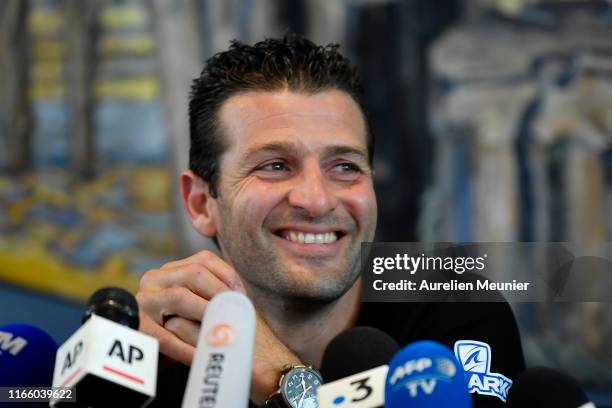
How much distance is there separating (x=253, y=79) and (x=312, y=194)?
0.34m

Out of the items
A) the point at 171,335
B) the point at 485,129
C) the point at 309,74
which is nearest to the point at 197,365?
the point at 171,335

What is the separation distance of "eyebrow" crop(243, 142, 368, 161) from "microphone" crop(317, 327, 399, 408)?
0.75 meters

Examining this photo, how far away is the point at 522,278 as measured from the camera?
1.62m

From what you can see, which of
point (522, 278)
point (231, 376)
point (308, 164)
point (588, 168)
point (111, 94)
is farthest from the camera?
point (111, 94)

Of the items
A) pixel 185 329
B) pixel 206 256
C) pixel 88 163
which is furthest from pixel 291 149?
pixel 88 163

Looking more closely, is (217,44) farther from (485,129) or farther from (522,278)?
(522,278)

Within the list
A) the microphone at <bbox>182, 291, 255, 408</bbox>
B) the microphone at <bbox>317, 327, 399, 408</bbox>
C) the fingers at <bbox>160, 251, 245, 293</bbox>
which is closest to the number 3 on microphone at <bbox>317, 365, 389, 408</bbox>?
the microphone at <bbox>317, 327, 399, 408</bbox>

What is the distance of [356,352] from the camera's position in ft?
3.99

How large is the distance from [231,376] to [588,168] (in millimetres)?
2933

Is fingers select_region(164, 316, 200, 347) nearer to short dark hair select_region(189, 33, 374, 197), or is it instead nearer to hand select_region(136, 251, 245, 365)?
hand select_region(136, 251, 245, 365)

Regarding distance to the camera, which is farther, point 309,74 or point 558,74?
point 558,74

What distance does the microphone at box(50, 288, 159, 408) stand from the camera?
107cm

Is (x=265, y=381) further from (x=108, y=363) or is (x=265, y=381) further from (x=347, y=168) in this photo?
(x=108, y=363)

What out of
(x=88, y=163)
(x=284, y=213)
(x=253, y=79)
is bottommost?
(x=284, y=213)
